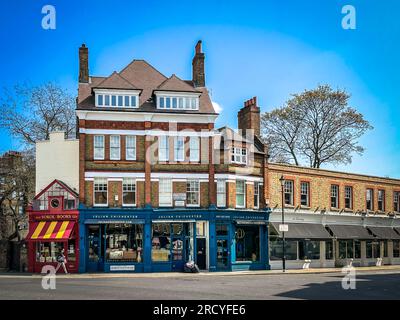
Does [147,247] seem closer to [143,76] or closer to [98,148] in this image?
[98,148]

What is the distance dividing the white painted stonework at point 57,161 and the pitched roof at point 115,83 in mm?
4619

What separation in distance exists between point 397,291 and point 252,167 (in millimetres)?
18406

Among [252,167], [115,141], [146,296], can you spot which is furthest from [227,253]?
[146,296]

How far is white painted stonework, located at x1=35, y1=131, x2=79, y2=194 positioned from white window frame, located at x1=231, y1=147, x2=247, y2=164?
460 inches

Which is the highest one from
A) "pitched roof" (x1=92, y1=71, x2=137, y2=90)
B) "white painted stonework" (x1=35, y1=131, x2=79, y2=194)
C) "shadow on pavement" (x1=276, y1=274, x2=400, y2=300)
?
"pitched roof" (x1=92, y1=71, x2=137, y2=90)

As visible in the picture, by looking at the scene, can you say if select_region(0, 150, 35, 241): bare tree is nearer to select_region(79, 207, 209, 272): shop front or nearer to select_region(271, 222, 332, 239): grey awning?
select_region(79, 207, 209, 272): shop front

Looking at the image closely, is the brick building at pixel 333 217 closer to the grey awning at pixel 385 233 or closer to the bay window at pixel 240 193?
the grey awning at pixel 385 233

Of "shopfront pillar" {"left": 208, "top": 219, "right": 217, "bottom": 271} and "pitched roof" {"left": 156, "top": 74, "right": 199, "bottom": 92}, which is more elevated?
"pitched roof" {"left": 156, "top": 74, "right": 199, "bottom": 92}

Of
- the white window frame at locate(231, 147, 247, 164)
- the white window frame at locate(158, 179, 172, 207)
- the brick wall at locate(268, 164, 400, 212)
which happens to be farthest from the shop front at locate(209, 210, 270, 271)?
the white window frame at locate(231, 147, 247, 164)

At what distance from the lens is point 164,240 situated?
133 feet

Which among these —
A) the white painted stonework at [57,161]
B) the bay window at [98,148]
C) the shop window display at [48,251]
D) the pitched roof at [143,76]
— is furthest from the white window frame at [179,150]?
the shop window display at [48,251]

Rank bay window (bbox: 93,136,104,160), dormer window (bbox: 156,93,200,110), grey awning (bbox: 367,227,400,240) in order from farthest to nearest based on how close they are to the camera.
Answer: grey awning (bbox: 367,227,400,240) < dormer window (bbox: 156,93,200,110) < bay window (bbox: 93,136,104,160)

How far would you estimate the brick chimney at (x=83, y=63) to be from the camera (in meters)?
42.9

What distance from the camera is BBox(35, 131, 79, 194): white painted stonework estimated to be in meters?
40.6
